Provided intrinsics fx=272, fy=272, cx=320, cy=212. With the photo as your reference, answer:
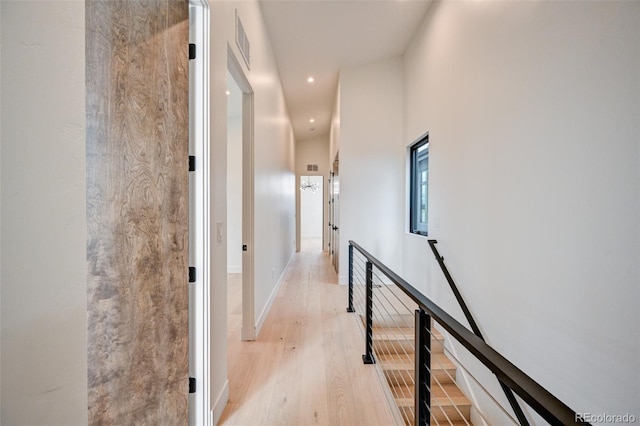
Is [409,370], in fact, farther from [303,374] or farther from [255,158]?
[255,158]

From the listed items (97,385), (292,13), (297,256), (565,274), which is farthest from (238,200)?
(565,274)

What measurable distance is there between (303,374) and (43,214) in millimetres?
1954

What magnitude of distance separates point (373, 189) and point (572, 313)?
10.4ft

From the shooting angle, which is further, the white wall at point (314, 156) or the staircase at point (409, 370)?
the white wall at point (314, 156)

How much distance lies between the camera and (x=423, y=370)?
1223 millimetres

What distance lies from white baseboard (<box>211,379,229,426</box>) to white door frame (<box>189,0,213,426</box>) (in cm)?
14

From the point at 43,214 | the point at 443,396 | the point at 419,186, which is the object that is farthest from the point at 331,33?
the point at 443,396

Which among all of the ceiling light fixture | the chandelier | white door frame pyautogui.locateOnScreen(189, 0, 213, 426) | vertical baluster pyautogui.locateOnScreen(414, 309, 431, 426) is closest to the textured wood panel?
white door frame pyautogui.locateOnScreen(189, 0, 213, 426)

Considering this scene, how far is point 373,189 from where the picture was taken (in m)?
4.49

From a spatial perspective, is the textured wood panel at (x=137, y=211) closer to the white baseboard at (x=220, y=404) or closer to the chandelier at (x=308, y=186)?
the white baseboard at (x=220, y=404)

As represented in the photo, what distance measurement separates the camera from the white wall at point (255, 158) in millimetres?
1627

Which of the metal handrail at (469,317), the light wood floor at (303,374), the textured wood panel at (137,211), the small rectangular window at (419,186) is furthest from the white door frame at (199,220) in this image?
the small rectangular window at (419,186)

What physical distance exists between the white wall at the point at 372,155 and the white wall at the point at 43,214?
3.90 m

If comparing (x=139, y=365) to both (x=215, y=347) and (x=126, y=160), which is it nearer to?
(x=215, y=347)
